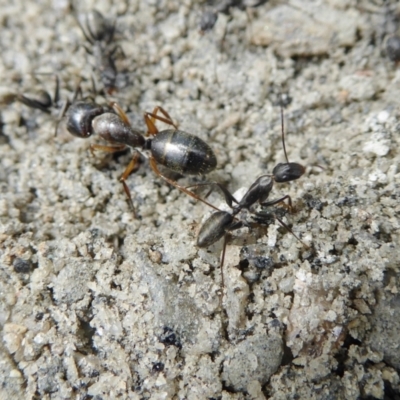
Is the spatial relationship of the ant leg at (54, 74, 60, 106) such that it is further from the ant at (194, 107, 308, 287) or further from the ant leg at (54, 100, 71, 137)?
the ant at (194, 107, 308, 287)

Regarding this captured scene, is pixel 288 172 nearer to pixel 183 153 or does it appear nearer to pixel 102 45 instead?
pixel 183 153

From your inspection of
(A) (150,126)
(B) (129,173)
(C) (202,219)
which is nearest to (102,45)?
(A) (150,126)

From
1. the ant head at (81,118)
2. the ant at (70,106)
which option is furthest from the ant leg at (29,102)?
the ant head at (81,118)

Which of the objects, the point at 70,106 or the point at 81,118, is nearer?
the point at 81,118

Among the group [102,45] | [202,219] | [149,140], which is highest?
[102,45]

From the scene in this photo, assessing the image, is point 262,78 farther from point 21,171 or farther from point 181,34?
point 21,171

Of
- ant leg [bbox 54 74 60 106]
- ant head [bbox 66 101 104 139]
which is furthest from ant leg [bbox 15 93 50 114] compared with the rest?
ant head [bbox 66 101 104 139]
